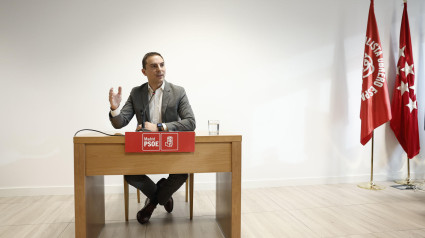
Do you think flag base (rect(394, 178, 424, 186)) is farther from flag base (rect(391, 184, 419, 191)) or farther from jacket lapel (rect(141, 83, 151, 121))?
jacket lapel (rect(141, 83, 151, 121))

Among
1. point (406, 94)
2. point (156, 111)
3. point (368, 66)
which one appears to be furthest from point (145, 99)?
point (406, 94)

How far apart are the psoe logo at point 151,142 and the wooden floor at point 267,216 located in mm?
710

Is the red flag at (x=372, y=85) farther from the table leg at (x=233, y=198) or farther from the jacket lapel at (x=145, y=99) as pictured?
the jacket lapel at (x=145, y=99)

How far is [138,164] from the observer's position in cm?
168

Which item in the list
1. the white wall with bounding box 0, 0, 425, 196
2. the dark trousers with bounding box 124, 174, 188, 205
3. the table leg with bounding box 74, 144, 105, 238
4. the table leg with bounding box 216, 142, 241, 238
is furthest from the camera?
the white wall with bounding box 0, 0, 425, 196

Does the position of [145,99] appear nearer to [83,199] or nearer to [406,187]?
[83,199]

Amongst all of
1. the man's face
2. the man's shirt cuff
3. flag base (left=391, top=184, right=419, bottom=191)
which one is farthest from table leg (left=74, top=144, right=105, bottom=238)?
flag base (left=391, top=184, right=419, bottom=191)

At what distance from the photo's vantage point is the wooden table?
164 cm

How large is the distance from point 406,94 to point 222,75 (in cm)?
219

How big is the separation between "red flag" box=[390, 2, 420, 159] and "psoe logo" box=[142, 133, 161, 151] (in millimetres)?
3119

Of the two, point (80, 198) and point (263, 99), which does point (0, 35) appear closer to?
point (80, 198)

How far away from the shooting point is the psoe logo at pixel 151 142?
1.65m

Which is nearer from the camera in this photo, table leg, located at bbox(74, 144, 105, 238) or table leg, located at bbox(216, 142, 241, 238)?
table leg, located at bbox(74, 144, 105, 238)

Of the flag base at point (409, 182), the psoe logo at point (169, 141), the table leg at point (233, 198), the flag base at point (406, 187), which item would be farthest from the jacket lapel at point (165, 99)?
the flag base at point (409, 182)
